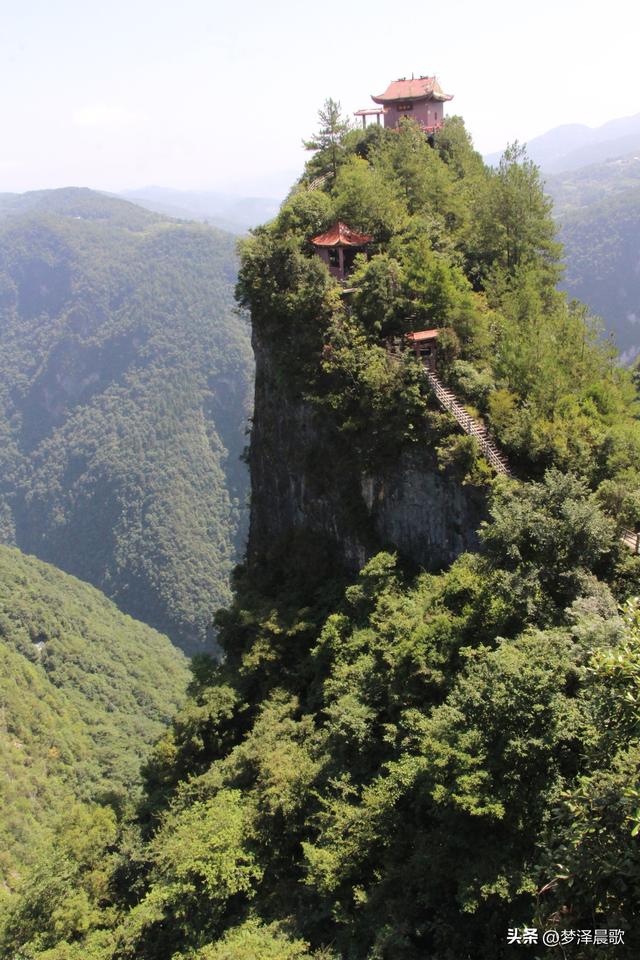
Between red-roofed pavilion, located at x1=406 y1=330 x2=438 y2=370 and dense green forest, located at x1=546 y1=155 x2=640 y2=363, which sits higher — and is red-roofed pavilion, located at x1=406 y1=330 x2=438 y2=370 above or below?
below

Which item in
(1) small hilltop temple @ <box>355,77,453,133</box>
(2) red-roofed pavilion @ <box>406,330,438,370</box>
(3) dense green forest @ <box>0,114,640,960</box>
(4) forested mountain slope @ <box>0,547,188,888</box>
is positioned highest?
(1) small hilltop temple @ <box>355,77,453,133</box>

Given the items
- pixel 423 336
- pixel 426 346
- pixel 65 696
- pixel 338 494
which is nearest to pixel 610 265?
pixel 65 696

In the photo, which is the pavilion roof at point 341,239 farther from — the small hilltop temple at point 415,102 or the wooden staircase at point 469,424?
the small hilltop temple at point 415,102

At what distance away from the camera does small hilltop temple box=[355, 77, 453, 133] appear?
44219mm

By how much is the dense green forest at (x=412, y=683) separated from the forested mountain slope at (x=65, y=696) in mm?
33817

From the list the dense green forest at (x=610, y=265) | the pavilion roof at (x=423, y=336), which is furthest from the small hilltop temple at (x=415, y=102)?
the dense green forest at (x=610, y=265)

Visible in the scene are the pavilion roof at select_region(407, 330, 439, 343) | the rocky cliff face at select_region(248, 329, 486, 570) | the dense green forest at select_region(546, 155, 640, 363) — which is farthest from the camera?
the dense green forest at select_region(546, 155, 640, 363)

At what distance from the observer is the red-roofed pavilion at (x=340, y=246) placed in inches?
1172

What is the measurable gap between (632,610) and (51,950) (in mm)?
20815

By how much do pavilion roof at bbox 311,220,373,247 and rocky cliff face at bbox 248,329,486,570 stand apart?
5.45 meters

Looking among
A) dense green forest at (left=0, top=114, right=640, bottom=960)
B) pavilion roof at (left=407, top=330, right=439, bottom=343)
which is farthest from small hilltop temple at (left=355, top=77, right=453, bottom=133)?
pavilion roof at (left=407, top=330, right=439, bottom=343)

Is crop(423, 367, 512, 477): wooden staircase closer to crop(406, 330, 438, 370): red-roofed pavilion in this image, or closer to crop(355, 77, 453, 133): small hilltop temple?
crop(406, 330, 438, 370): red-roofed pavilion

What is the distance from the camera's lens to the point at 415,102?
4444cm

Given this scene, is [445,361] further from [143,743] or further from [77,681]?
[77,681]
